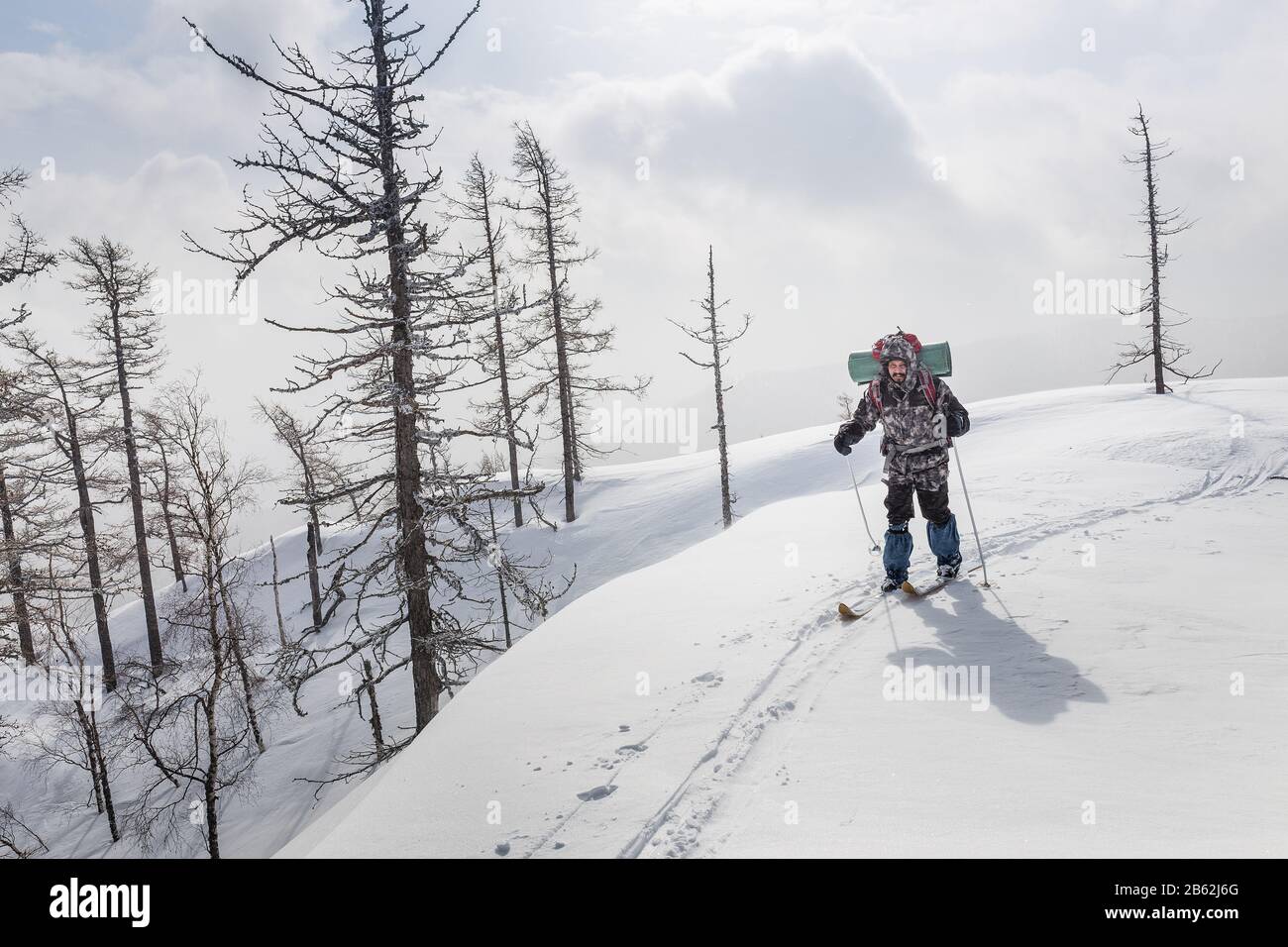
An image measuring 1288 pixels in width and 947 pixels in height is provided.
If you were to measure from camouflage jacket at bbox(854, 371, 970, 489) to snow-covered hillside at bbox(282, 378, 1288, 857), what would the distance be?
1.16 meters

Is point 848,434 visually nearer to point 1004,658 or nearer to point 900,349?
point 900,349

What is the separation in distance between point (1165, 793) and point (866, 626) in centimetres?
247

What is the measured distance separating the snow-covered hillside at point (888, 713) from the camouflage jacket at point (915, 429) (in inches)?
45.6

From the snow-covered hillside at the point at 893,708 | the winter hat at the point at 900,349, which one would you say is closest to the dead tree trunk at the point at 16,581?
the snow-covered hillside at the point at 893,708

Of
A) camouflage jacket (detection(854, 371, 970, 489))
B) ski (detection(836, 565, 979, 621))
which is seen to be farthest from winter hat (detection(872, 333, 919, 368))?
ski (detection(836, 565, 979, 621))

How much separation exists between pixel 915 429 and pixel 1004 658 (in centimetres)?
255

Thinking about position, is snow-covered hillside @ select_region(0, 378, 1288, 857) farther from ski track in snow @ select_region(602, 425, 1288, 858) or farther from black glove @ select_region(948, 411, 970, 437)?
black glove @ select_region(948, 411, 970, 437)

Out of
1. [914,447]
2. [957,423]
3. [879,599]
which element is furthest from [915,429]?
[879,599]

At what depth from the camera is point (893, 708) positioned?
12.1 ft

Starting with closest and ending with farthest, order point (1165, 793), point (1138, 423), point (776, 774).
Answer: point (1165, 793)
point (776, 774)
point (1138, 423)

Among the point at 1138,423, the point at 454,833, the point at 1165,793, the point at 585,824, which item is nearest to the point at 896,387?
the point at 1165,793
